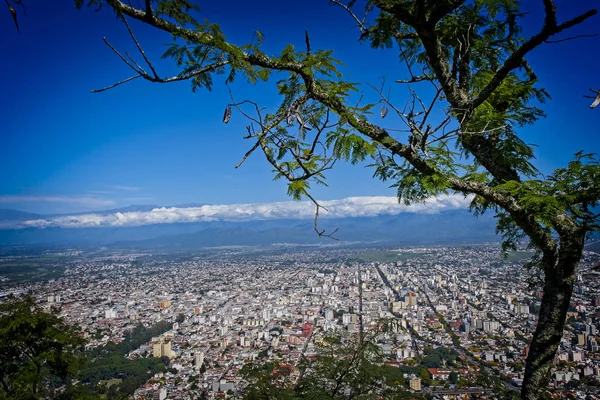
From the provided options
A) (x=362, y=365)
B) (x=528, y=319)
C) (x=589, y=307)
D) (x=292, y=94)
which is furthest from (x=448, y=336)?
(x=292, y=94)

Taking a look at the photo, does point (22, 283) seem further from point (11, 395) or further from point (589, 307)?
point (589, 307)

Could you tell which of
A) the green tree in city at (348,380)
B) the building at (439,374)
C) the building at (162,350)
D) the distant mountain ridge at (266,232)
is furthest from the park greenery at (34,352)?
the distant mountain ridge at (266,232)

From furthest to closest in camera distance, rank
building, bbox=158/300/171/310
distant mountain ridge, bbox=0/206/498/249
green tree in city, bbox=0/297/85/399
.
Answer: distant mountain ridge, bbox=0/206/498/249 < building, bbox=158/300/171/310 < green tree in city, bbox=0/297/85/399

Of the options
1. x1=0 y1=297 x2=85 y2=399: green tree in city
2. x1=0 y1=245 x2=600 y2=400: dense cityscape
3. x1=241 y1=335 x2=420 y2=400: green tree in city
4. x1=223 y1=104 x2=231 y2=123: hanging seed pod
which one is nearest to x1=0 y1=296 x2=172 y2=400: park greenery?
x1=0 y1=297 x2=85 y2=399: green tree in city

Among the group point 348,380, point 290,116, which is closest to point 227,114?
point 290,116

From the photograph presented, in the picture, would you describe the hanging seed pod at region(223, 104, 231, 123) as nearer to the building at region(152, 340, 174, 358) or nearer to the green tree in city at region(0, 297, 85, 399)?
the green tree in city at region(0, 297, 85, 399)

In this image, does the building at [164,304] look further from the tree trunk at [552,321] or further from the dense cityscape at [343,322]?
→ the tree trunk at [552,321]

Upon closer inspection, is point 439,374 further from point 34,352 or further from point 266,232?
point 266,232
